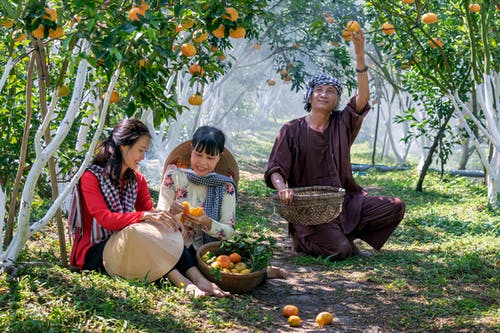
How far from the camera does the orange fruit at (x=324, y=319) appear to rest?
349cm

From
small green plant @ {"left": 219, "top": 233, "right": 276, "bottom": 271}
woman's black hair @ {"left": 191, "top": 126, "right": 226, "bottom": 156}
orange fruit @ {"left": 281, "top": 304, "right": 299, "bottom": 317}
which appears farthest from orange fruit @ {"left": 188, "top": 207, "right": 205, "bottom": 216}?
orange fruit @ {"left": 281, "top": 304, "right": 299, "bottom": 317}

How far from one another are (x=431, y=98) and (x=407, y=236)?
3256 mm

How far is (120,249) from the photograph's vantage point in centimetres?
385

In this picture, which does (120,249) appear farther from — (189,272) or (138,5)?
(138,5)

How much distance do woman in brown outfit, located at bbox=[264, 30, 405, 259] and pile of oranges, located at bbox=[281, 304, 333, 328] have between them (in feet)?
4.85

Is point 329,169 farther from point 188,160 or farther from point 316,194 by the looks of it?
point 188,160

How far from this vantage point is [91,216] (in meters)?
4.09

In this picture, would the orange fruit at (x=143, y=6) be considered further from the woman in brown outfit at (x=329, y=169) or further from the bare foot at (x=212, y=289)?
the woman in brown outfit at (x=329, y=169)

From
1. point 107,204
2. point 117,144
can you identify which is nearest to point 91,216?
point 107,204

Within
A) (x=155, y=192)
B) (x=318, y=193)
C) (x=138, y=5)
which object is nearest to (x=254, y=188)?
(x=155, y=192)

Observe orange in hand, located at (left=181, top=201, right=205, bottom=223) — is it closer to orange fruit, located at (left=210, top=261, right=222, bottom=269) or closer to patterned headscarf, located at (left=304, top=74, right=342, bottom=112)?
orange fruit, located at (left=210, top=261, right=222, bottom=269)

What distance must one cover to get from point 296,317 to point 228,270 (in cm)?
64

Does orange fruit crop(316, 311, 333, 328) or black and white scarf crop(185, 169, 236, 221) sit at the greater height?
black and white scarf crop(185, 169, 236, 221)

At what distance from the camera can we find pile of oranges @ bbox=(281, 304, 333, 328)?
3455mm
